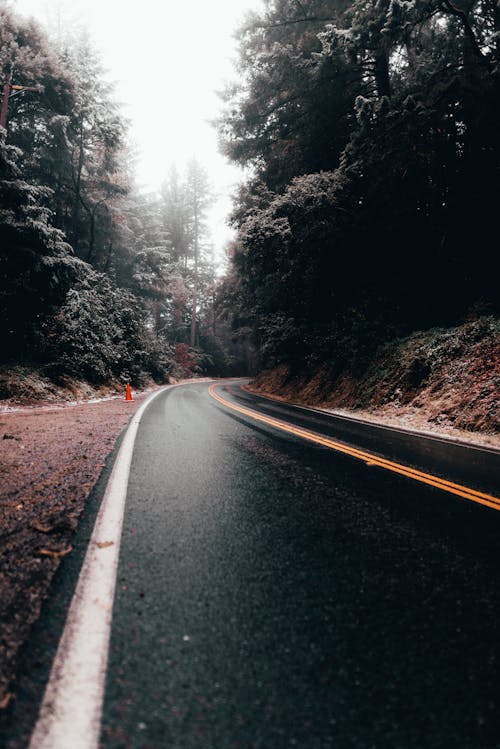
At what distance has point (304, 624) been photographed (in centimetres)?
174

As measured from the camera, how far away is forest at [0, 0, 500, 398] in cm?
1073

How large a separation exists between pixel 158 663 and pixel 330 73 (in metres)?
16.5

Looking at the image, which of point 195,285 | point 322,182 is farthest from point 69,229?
point 195,285

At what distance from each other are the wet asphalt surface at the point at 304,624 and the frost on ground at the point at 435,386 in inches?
222

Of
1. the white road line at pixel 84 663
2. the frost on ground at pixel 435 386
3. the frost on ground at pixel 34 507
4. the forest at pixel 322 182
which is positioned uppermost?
the forest at pixel 322 182

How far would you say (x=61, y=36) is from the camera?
31906mm

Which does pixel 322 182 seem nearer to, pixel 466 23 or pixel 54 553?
pixel 466 23

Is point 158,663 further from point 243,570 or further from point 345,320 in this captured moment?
point 345,320

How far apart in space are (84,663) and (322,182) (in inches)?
549

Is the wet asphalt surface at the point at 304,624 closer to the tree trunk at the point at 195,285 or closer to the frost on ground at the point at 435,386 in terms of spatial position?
the frost on ground at the point at 435,386

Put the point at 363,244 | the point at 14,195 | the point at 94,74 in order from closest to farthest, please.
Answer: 1. the point at 14,195
2. the point at 363,244
3. the point at 94,74

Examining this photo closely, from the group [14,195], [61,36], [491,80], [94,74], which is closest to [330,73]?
[491,80]

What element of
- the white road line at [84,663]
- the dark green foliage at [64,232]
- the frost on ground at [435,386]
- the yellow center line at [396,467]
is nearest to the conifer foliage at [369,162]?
the frost on ground at [435,386]

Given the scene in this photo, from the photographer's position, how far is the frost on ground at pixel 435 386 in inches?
327
